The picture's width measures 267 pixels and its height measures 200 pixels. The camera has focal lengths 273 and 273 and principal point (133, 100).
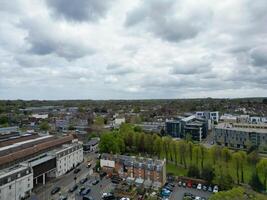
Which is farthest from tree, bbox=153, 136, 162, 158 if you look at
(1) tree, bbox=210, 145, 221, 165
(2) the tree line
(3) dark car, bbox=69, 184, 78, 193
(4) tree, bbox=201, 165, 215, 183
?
(3) dark car, bbox=69, 184, 78, 193

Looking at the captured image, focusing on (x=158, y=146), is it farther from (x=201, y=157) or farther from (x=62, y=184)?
(x=62, y=184)

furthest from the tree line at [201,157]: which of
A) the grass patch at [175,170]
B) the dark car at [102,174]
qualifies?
the dark car at [102,174]

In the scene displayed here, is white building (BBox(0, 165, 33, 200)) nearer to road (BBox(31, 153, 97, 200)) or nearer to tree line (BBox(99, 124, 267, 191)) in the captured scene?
road (BBox(31, 153, 97, 200))

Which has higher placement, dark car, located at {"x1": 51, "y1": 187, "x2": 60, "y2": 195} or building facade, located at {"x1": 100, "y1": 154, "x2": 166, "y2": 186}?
building facade, located at {"x1": 100, "y1": 154, "x2": 166, "y2": 186}

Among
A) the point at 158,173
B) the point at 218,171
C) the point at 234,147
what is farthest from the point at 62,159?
the point at 234,147

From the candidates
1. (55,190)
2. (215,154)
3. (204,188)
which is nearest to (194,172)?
(204,188)
